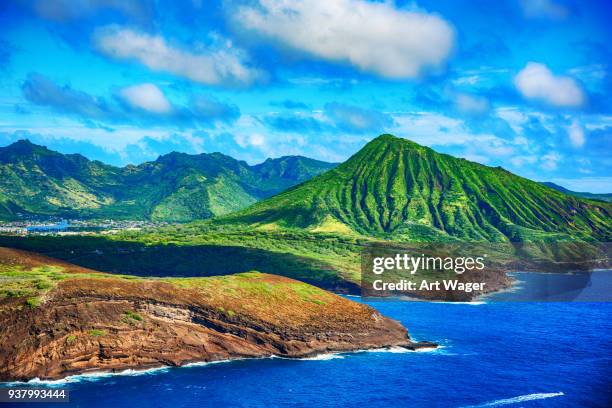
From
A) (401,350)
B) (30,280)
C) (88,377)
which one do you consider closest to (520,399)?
(401,350)

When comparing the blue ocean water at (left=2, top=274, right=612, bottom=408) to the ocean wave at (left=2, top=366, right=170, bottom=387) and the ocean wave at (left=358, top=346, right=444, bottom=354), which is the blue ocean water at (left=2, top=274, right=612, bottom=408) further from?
the ocean wave at (left=358, top=346, right=444, bottom=354)

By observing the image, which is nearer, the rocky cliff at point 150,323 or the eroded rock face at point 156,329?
the eroded rock face at point 156,329

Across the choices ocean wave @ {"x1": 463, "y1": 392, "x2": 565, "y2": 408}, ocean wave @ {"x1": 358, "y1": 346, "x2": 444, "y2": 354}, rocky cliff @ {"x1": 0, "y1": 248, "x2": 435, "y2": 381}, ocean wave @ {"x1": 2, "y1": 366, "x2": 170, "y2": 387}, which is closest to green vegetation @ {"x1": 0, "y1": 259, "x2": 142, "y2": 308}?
rocky cliff @ {"x1": 0, "y1": 248, "x2": 435, "y2": 381}

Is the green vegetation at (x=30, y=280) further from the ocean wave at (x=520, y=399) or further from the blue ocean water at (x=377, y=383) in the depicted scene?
the ocean wave at (x=520, y=399)


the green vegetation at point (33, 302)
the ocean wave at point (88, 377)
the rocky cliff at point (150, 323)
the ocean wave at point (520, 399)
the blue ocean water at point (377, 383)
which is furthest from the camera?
the green vegetation at point (33, 302)

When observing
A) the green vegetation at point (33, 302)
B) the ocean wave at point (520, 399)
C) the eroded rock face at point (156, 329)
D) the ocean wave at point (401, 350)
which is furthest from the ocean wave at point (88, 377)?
the ocean wave at point (520, 399)

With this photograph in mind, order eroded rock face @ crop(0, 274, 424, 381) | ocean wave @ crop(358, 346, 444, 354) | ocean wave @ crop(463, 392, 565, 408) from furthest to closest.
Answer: ocean wave @ crop(358, 346, 444, 354)
eroded rock face @ crop(0, 274, 424, 381)
ocean wave @ crop(463, 392, 565, 408)

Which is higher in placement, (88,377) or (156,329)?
(156,329)

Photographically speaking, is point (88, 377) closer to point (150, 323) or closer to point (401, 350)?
point (150, 323)

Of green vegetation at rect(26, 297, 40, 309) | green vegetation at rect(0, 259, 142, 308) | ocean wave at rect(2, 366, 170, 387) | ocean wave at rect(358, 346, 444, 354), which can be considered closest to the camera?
ocean wave at rect(2, 366, 170, 387)
